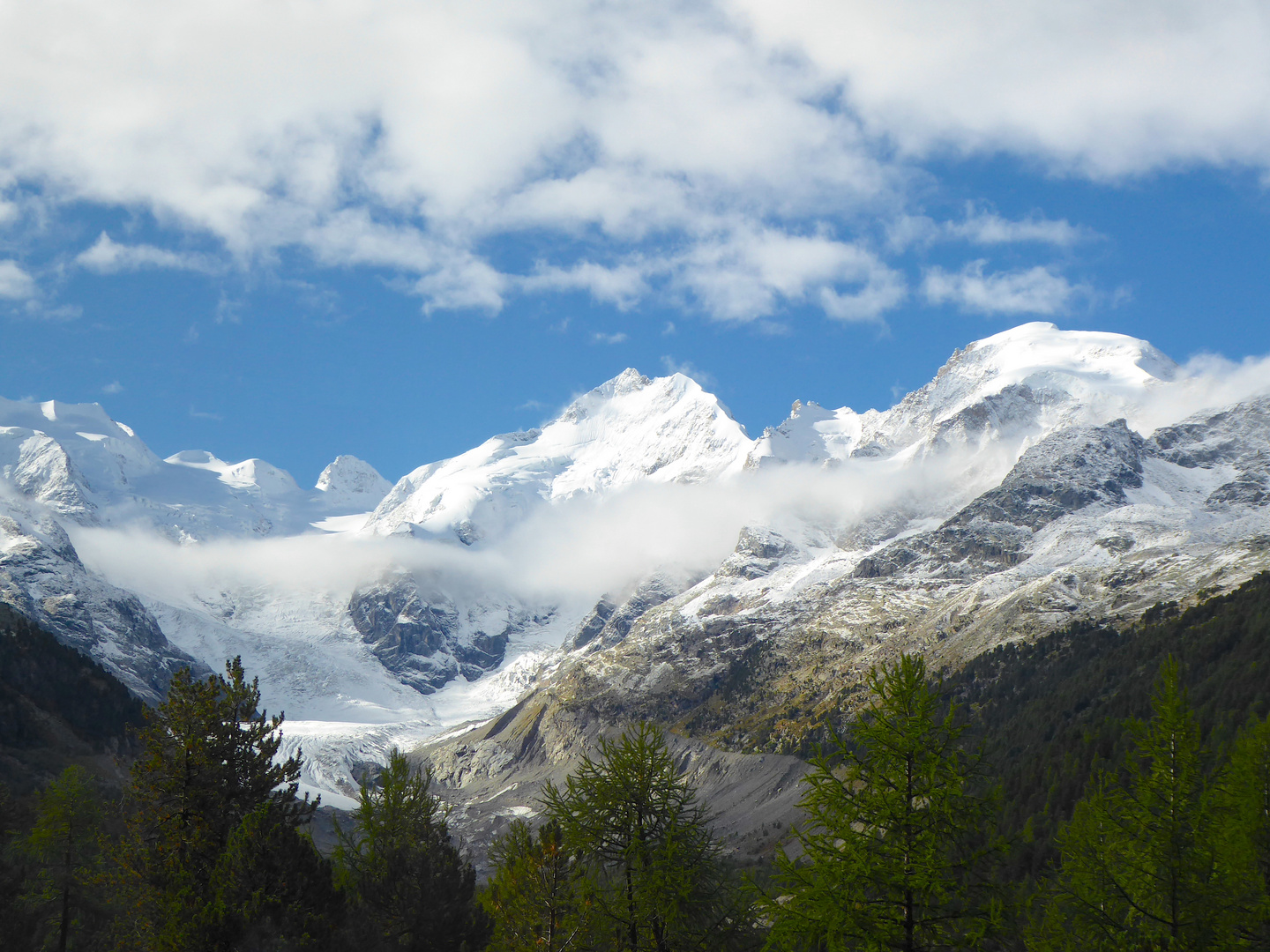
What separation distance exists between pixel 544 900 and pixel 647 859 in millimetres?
5583

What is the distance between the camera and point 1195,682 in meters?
153

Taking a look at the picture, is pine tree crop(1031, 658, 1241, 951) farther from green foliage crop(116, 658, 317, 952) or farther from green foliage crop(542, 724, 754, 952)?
green foliage crop(116, 658, 317, 952)

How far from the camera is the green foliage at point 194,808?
30375 millimetres

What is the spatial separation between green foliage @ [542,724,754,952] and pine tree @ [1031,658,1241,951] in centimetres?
1015

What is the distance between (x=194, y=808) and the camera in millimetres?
32312

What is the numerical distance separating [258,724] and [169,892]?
6017 mm

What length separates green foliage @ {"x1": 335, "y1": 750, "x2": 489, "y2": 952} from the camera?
140ft

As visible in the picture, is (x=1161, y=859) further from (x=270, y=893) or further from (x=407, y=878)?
(x=407, y=878)

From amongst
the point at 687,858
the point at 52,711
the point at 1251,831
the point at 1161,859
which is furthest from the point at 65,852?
the point at 52,711

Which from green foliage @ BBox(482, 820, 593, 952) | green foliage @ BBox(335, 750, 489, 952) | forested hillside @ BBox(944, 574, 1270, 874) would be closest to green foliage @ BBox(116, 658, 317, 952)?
green foliage @ BBox(482, 820, 593, 952)

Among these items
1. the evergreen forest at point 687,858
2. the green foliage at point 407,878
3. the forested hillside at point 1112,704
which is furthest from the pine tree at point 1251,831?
the forested hillside at point 1112,704

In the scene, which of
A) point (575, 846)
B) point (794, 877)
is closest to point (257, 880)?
point (575, 846)

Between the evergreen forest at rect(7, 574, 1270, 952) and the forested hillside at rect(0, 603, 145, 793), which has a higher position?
the forested hillside at rect(0, 603, 145, 793)

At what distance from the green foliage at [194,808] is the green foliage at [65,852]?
2285 centimetres
